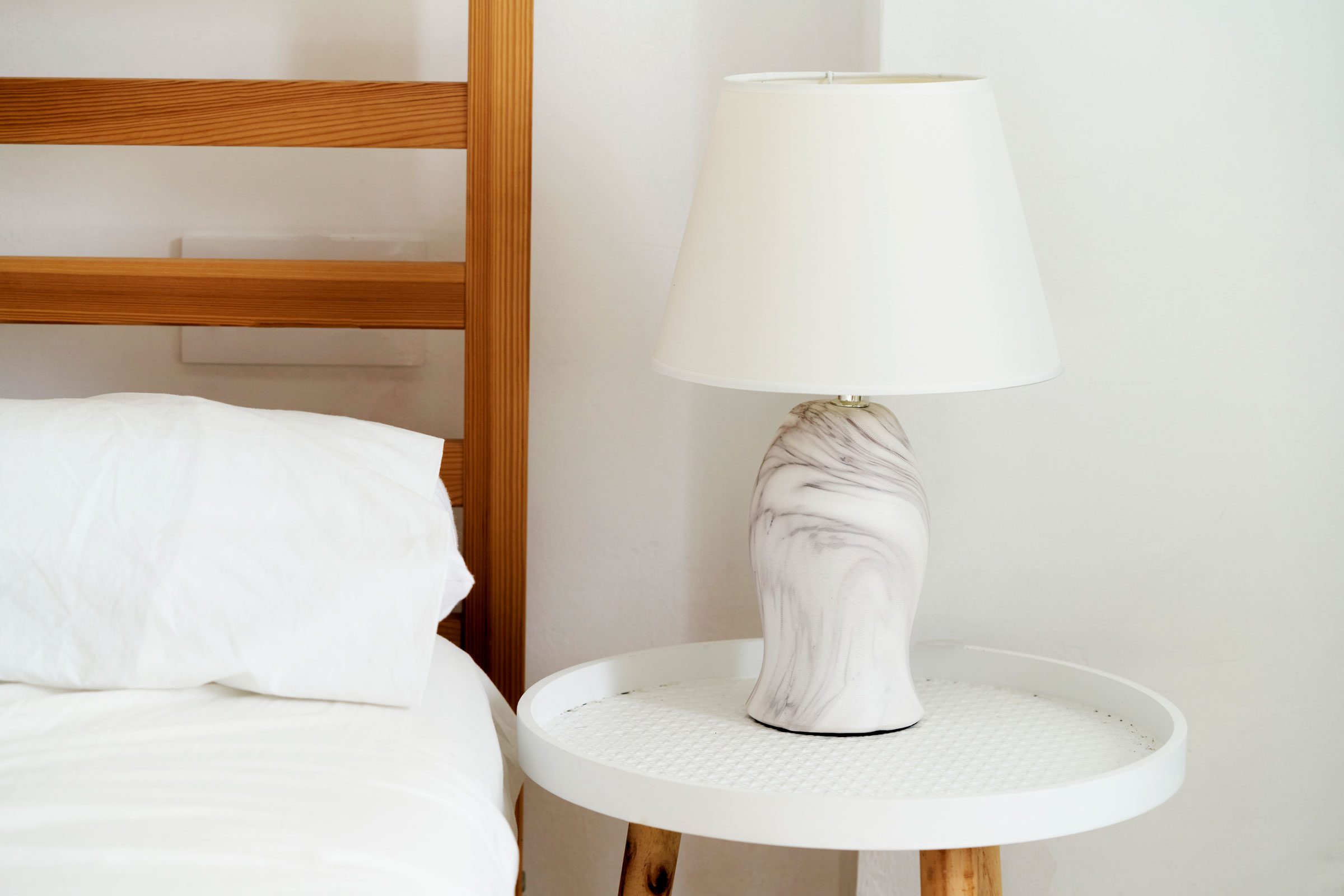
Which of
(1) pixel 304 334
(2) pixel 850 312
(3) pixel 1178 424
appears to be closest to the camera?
(2) pixel 850 312

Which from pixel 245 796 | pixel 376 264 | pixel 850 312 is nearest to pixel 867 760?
pixel 850 312

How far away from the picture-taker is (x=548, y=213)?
129cm

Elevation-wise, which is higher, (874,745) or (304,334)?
(304,334)

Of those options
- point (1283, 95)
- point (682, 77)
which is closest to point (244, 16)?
point (682, 77)

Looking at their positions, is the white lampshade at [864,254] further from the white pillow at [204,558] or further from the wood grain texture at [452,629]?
the wood grain texture at [452,629]

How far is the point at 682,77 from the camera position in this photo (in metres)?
1.26

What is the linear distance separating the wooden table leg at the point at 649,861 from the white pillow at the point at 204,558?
0.24 meters

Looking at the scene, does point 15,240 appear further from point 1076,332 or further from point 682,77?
point 1076,332

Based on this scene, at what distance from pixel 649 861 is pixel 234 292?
681 millimetres

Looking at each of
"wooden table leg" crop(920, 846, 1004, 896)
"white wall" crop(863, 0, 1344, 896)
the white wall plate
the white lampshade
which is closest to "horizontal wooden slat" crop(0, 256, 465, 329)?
the white wall plate

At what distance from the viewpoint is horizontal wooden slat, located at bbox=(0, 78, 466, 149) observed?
1.12m

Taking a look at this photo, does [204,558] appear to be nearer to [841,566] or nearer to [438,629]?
[438,629]

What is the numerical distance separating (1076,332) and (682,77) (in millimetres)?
509

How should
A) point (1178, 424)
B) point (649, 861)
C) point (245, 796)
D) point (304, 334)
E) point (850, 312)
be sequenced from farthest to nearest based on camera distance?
1. point (304, 334)
2. point (1178, 424)
3. point (649, 861)
4. point (850, 312)
5. point (245, 796)
